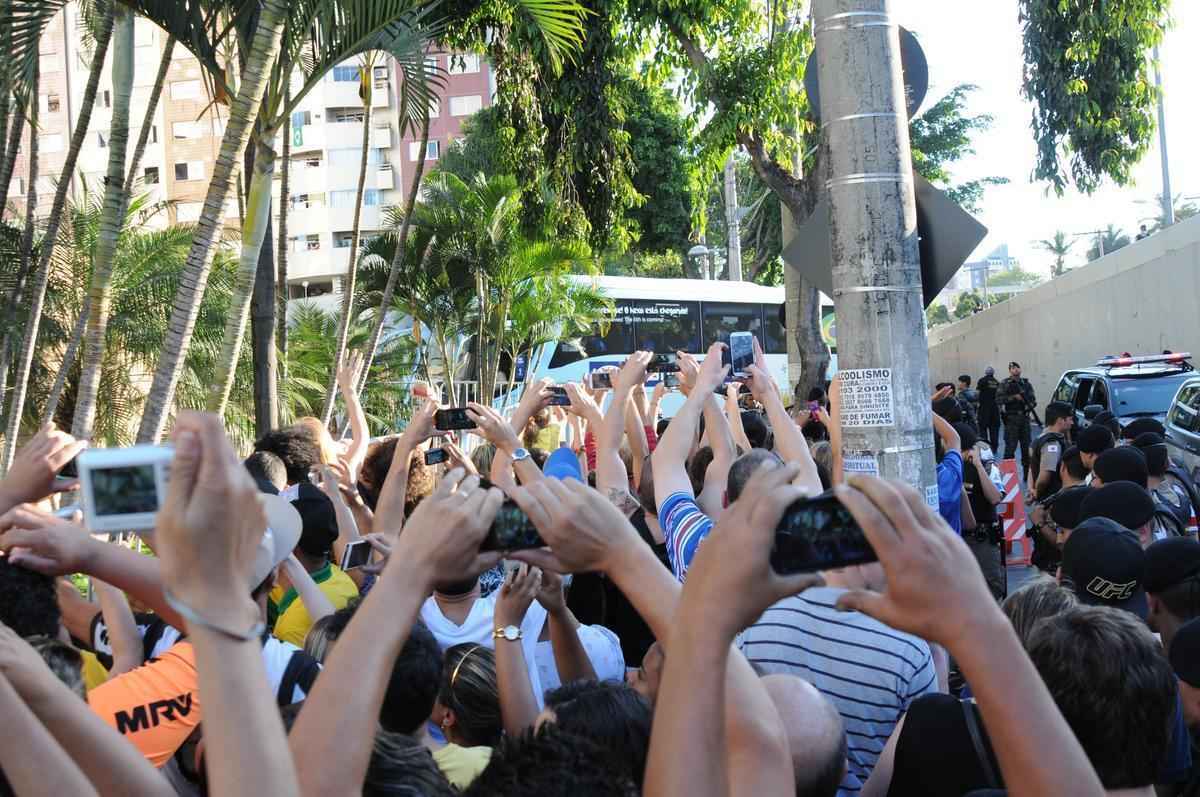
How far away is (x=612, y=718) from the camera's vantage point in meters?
2.44

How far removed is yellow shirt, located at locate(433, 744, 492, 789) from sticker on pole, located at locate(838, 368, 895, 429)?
2.04 m

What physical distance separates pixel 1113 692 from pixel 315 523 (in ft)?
9.98

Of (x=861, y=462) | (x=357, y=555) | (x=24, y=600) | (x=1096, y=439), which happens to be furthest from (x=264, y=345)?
(x=24, y=600)

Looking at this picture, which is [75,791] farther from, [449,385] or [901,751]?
[449,385]

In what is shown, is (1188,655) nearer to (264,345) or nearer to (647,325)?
(264,345)

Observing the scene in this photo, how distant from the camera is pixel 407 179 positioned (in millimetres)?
64375

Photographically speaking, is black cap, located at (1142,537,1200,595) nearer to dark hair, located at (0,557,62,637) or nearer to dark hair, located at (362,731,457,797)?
dark hair, located at (362,731,457,797)

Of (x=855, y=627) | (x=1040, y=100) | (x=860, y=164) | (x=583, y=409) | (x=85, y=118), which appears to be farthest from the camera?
(x=1040, y=100)

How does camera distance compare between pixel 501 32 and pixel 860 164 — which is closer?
pixel 860 164

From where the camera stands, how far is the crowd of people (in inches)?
61.1

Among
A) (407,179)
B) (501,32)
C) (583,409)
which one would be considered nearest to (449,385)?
(501,32)

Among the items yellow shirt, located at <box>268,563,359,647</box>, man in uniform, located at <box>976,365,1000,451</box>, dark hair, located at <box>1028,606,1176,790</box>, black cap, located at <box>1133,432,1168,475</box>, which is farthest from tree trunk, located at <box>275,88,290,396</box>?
man in uniform, located at <box>976,365,1000,451</box>

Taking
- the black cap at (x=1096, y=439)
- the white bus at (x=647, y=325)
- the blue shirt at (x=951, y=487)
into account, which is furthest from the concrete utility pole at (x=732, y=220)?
the blue shirt at (x=951, y=487)

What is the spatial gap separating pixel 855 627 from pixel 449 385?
23.6 meters
